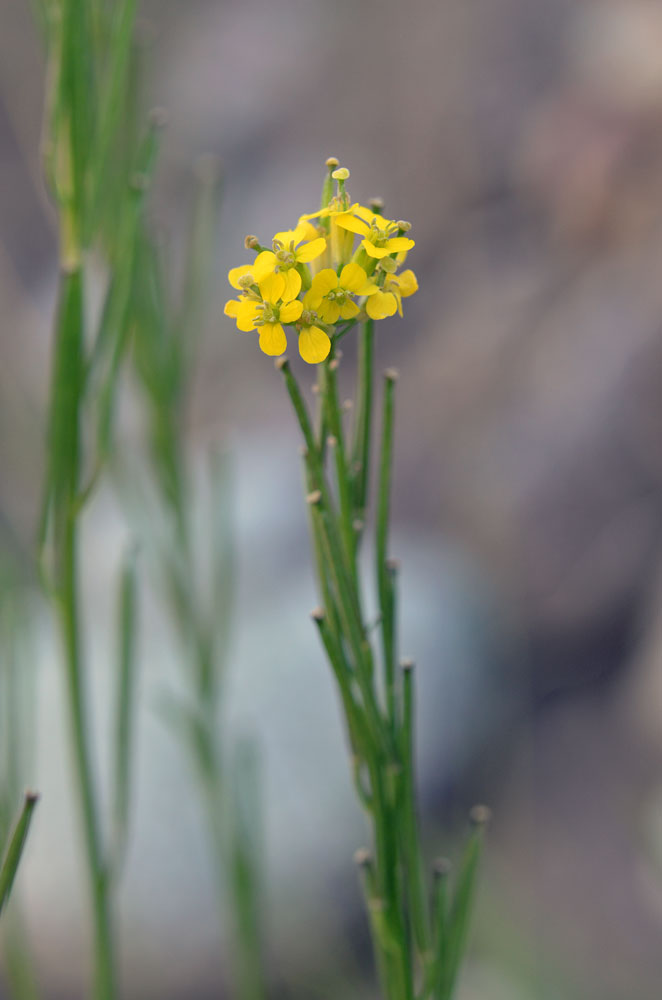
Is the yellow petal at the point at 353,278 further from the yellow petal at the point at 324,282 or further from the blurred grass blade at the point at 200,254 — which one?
the blurred grass blade at the point at 200,254

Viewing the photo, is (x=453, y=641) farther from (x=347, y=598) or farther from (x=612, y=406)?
(x=347, y=598)

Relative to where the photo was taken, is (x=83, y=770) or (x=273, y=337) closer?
(x=273, y=337)

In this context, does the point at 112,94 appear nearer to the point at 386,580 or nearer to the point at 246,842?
the point at 386,580

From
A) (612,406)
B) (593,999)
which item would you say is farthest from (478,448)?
(593,999)

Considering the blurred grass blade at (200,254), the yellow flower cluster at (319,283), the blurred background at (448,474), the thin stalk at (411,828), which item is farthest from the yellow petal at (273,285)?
the blurred background at (448,474)

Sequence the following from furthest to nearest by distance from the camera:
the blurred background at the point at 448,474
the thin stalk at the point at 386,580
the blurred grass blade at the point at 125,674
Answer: the blurred background at the point at 448,474, the blurred grass blade at the point at 125,674, the thin stalk at the point at 386,580

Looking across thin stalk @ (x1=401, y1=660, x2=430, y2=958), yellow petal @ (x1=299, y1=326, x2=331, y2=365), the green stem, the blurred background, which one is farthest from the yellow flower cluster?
the blurred background

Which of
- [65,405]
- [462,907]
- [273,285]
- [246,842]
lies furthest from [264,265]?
[246,842]
